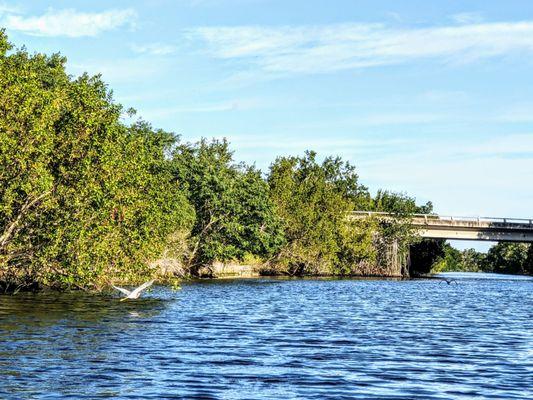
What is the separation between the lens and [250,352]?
2653cm

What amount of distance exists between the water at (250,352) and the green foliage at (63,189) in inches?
83.6

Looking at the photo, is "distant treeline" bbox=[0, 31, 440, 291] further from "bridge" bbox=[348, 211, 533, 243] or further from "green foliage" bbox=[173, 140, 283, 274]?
"bridge" bbox=[348, 211, 533, 243]

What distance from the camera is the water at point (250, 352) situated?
19.8 meters

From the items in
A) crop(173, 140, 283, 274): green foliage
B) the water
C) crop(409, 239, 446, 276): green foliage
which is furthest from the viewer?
crop(409, 239, 446, 276): green foliage

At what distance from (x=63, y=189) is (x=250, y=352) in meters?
20.5

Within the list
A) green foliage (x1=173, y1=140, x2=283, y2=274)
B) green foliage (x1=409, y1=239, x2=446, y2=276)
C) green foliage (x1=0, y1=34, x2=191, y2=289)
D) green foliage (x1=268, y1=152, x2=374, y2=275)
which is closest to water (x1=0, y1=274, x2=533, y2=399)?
green foliage (x1=0, y1=34, x2=191, y2=289)

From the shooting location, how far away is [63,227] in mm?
43250

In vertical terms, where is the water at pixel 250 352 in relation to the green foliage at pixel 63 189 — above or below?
below

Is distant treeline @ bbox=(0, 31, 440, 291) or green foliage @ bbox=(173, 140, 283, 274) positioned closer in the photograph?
distant treeline @ bbox=(0, 31, 440, 291)

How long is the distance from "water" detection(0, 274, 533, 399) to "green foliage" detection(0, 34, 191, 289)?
2124 mm

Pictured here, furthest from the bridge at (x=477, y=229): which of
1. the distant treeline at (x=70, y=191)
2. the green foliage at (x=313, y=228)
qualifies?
the distant treeline at (x=70, y=191)

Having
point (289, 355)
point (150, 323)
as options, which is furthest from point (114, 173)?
point (289, 355)

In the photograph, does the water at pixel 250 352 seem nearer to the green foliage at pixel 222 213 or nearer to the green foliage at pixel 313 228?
the green foliage at pixel 222 213

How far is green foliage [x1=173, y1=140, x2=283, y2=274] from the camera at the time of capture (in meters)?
90.3
